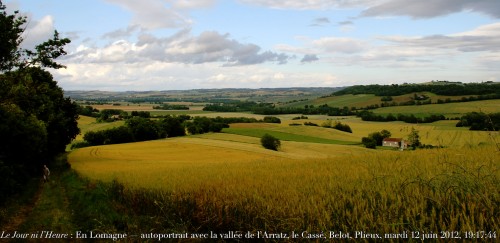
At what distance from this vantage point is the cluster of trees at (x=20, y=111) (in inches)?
648

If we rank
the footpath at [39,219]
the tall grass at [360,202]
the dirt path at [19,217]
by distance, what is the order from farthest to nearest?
1. the dirt path at [19,217]
2. the footpath at [39,219]
3. the tall grass at [360,202]

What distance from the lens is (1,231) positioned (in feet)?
39.5

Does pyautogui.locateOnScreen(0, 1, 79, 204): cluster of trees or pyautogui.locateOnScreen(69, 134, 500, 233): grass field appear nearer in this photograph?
pyautogui.locateOnScreen(69, 134, 500, 233): grass field

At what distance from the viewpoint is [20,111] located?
20844mm

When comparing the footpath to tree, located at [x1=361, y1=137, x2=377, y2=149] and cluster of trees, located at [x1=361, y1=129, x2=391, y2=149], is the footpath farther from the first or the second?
cluster of trees, located at [x1=361, y1=129, x2=391, y2=149]

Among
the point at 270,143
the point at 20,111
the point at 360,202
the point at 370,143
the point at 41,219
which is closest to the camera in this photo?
the point at 360,202

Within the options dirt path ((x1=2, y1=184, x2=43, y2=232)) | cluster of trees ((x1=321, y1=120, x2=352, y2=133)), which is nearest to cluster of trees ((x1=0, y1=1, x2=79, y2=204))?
dirt path ((x1=2, y1=184, x2=43, y2=232))

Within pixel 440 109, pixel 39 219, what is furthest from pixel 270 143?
pixel 440 109

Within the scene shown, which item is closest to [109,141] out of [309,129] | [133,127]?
[133,127]

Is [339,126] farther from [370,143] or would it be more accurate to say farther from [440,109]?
[440,109]

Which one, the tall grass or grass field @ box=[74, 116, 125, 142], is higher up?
the tall grass

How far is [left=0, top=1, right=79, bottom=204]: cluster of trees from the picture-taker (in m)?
16.5

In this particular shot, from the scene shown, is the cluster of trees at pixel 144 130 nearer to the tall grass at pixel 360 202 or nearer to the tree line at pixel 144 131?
the tree line at pixel 144 131

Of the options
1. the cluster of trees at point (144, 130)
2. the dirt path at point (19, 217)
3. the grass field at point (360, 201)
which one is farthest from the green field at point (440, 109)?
the dirt path at point (19, 217)
